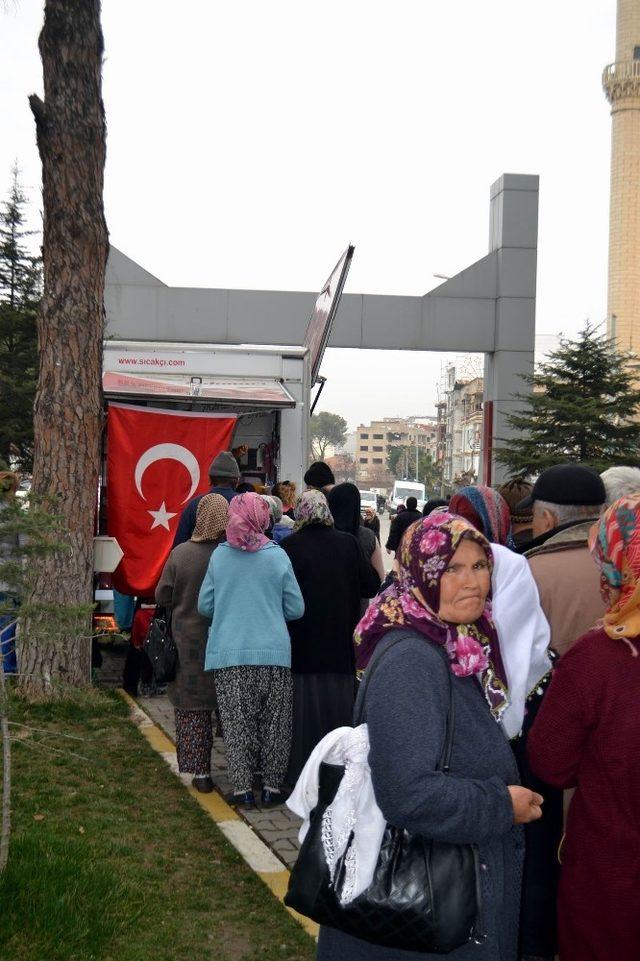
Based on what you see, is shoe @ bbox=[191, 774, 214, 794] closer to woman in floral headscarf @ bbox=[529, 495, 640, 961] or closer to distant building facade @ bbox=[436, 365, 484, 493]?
woman in floral headscarf @ bbox=[529, 495, 640, 961]

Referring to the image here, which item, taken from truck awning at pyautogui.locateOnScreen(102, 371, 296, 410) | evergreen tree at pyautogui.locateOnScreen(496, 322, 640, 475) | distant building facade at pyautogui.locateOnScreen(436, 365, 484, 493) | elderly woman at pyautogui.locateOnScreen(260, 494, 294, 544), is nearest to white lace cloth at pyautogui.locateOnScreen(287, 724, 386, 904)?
elderly woman at pyautogui.locateOnScreen(260, 494, 294, 544)

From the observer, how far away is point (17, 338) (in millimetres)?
20484

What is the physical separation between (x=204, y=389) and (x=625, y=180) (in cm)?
8256

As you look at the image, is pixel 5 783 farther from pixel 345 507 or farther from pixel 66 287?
pixel 66 287

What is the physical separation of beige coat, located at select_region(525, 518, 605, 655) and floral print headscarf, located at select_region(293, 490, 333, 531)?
2.86 m

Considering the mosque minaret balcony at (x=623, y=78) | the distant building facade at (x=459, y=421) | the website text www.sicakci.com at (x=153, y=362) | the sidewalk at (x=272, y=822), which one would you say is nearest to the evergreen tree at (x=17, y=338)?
the website text www.sicakci.com at (x=153, y=362)

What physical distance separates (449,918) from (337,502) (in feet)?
19.0

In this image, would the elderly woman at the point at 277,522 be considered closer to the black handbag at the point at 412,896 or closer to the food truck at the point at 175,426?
the food truck at the point at 175,426

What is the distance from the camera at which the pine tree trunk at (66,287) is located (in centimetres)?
812

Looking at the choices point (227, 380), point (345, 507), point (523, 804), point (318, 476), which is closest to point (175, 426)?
point (227, 380)

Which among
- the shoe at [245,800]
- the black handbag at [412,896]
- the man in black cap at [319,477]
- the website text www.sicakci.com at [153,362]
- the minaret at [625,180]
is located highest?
the minaret at [625,180]

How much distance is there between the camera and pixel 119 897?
14.9ft

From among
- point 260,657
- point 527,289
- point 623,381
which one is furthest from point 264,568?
point 623,381

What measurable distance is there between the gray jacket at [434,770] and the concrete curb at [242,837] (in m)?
2.03
